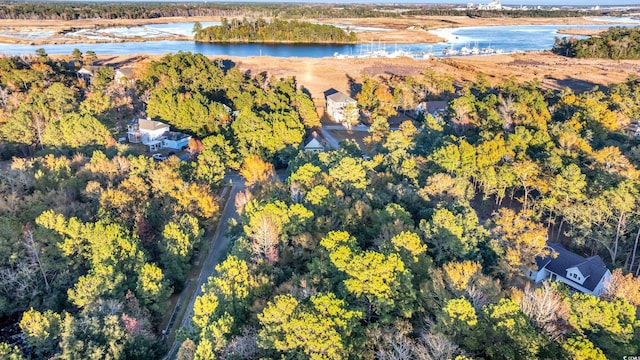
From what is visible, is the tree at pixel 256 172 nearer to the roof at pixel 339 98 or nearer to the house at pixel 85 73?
the roof at pixel 339 98

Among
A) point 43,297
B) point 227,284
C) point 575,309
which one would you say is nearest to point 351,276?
point 227,284

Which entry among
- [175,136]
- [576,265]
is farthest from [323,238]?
[175,136]

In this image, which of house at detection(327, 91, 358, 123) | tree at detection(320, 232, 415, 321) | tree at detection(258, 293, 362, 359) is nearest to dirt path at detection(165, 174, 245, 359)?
tree at detection(258, 293, 362, 359)

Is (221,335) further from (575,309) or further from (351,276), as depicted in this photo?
(575,309)

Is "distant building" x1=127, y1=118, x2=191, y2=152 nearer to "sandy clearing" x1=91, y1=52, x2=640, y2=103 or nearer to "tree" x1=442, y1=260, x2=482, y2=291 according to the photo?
"sandy clearing" x1=91, y1=52, x2=640, y2=103

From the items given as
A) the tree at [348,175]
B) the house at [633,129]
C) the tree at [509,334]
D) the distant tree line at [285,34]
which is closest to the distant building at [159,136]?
the tree at [348,175]

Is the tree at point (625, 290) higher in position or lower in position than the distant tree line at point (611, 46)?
lower
